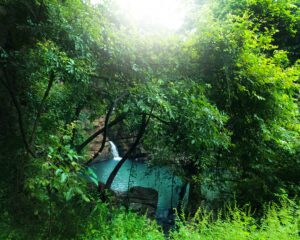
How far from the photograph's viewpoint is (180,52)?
4.61m

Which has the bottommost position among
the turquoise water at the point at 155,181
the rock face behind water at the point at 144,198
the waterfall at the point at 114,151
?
the rock face behind water at the point at 144,198

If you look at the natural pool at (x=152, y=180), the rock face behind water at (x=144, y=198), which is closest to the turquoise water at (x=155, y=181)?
the natural pool at (x=152, y=180)

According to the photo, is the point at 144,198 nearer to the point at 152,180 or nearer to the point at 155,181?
the point at 155,181

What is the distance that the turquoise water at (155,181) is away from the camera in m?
8.48

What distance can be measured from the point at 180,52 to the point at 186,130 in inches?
59.8

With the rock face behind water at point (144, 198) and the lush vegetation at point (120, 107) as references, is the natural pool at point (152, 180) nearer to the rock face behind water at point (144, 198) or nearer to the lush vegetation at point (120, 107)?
the rock face behind water at point (144, 198)

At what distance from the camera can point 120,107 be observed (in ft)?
15.3

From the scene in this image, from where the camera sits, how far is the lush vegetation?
3.27 meters

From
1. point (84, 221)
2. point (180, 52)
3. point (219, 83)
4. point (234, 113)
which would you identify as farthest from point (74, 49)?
point (234, 113)

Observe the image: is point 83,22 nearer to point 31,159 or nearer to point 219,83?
point 31,159

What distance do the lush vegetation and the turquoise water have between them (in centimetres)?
205

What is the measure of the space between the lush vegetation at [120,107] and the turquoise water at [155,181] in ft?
6.71

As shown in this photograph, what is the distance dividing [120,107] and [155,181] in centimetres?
458

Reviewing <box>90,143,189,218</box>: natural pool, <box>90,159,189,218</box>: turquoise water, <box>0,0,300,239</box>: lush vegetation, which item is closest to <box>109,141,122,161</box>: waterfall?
<box>90,143,189,218</box>: natural pool
